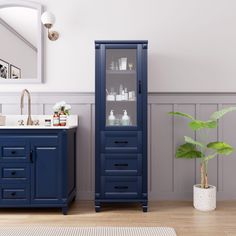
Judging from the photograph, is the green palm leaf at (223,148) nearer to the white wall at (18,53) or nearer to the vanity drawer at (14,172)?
the vanity drawer at (14,172)

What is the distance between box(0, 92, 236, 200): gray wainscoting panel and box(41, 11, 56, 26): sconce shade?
73cm

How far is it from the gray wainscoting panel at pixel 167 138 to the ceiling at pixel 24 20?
646mm

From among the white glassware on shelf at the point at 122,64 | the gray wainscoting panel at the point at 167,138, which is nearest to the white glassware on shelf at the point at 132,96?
the white glassware on shelf at the point at 122,64

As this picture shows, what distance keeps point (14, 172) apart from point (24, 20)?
5.25 feet

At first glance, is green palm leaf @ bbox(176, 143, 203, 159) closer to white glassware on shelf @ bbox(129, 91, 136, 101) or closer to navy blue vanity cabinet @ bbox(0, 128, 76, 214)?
white glassware on shelf @ bbox(129, 91, 136, 101)

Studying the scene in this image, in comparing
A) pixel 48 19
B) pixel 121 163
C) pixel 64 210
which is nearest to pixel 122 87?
pixel 121 163

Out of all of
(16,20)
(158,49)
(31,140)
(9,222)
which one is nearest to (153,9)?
(158,49)

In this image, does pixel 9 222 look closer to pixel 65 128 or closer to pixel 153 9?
pixel 65 128

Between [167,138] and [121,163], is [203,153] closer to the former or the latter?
[167,138]

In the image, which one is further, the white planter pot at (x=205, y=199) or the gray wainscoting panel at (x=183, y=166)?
the gray wainscoting panel at (x=183, y=166)

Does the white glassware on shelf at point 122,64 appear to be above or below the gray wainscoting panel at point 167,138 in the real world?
above

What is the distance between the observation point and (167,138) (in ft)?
11.8

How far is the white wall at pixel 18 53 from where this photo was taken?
352cm

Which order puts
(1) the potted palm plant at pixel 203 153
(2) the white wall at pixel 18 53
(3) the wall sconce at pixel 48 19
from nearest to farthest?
(1) the potted palm plant at pixel 203 153, (3) the wall sconce at pixel 48 19, (2) the white wall at pixel 18 53
